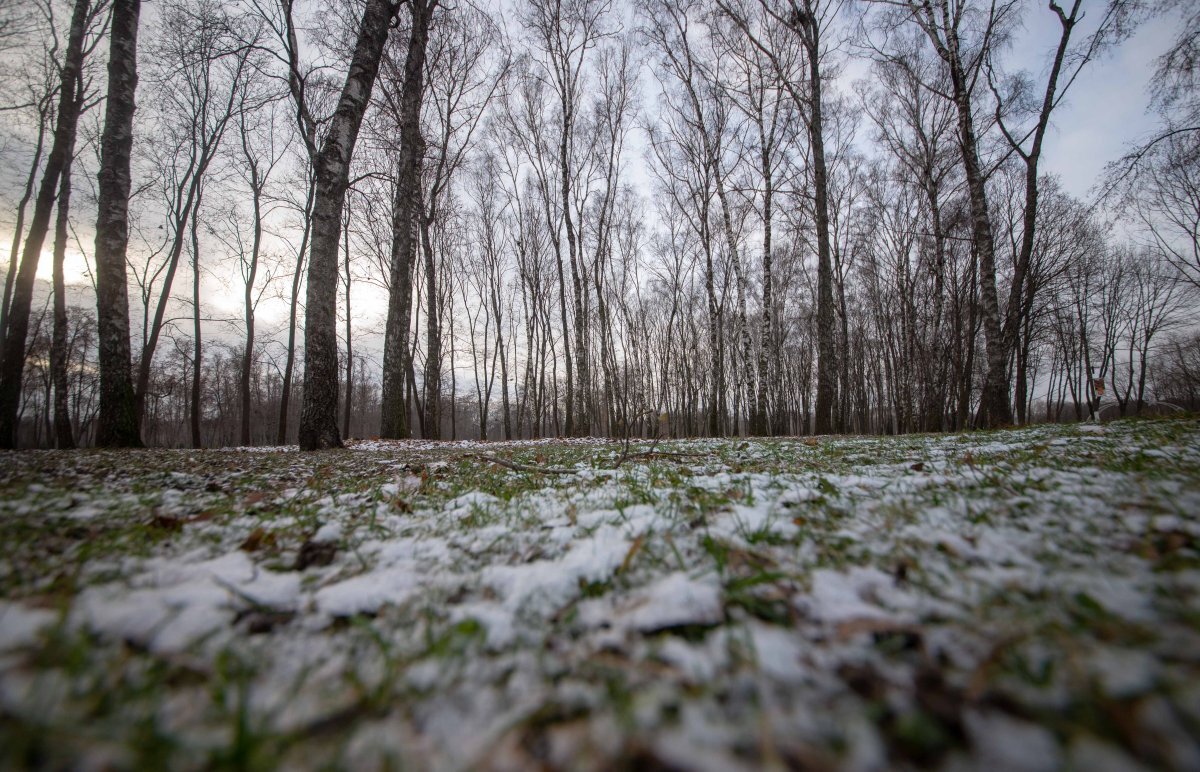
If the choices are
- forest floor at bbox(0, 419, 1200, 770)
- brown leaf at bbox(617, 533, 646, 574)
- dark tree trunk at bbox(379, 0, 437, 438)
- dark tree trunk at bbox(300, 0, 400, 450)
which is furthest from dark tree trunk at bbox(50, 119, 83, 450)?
brown leaf at bbox(617, 533, 646, 574)

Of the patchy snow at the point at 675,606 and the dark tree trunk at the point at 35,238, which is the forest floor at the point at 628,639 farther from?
the dark tree trunk at the point at 35,238

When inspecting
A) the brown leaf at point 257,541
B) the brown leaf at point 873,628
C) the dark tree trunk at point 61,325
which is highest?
the dark tree trunk at point 61,325

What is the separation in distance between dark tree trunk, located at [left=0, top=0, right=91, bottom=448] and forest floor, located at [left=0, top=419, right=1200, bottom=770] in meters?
9.20

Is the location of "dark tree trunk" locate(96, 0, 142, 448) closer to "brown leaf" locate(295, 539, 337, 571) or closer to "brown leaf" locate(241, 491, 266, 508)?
"brown leaf" locate(241, 491, 266, 508)

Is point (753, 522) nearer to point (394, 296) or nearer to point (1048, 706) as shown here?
point (1048, 706)

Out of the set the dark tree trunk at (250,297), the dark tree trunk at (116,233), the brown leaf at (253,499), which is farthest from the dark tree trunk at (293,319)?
the brown leaf at (253,499)

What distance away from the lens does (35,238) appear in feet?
25.0

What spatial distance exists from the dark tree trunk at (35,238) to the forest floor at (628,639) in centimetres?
920

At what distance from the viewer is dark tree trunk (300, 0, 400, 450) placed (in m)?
5.73

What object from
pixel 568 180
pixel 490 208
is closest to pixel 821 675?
pixel 568 180

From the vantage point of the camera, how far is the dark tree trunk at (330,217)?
573cm

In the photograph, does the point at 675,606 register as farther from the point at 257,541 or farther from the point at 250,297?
the point at 250,297

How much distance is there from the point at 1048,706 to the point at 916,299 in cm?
2515

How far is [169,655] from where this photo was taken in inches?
29.6
